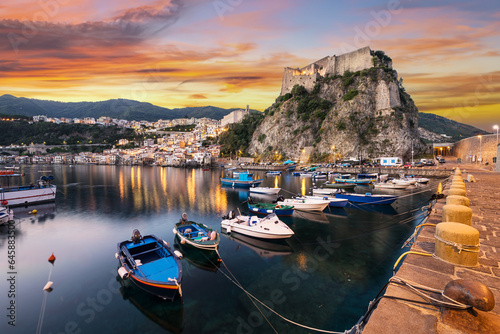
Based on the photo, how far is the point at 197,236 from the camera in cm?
1270

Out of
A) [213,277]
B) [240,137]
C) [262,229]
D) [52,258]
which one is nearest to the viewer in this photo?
[213,277]

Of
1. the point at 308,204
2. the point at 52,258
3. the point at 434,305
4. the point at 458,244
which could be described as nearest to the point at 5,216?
the point at 52,258

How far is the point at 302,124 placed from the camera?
225 feet

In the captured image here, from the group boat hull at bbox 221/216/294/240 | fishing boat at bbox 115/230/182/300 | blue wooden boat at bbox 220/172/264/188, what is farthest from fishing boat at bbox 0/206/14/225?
blue wooden boat at bbox 220/172/264/188

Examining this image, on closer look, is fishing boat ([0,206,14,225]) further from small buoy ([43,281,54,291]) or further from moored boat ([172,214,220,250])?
moored boat ([172,214,220,250])

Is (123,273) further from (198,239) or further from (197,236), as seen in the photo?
(197,236)

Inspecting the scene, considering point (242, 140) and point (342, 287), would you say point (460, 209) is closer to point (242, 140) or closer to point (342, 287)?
point (342, 287)

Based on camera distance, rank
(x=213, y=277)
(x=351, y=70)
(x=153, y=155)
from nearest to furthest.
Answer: (x=213, y=277) → (x=351, y=70) → (x=153, y=155)

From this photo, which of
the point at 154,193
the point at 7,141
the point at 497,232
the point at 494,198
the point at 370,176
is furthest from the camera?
the point at 7,141

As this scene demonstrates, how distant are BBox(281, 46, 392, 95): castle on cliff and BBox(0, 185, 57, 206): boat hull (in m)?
68.0

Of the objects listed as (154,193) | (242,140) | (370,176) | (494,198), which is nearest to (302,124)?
(242,140)

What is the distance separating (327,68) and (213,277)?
73899 millimetres

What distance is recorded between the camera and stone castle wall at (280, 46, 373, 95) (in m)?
62.9

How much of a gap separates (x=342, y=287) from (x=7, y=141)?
17033 cm
